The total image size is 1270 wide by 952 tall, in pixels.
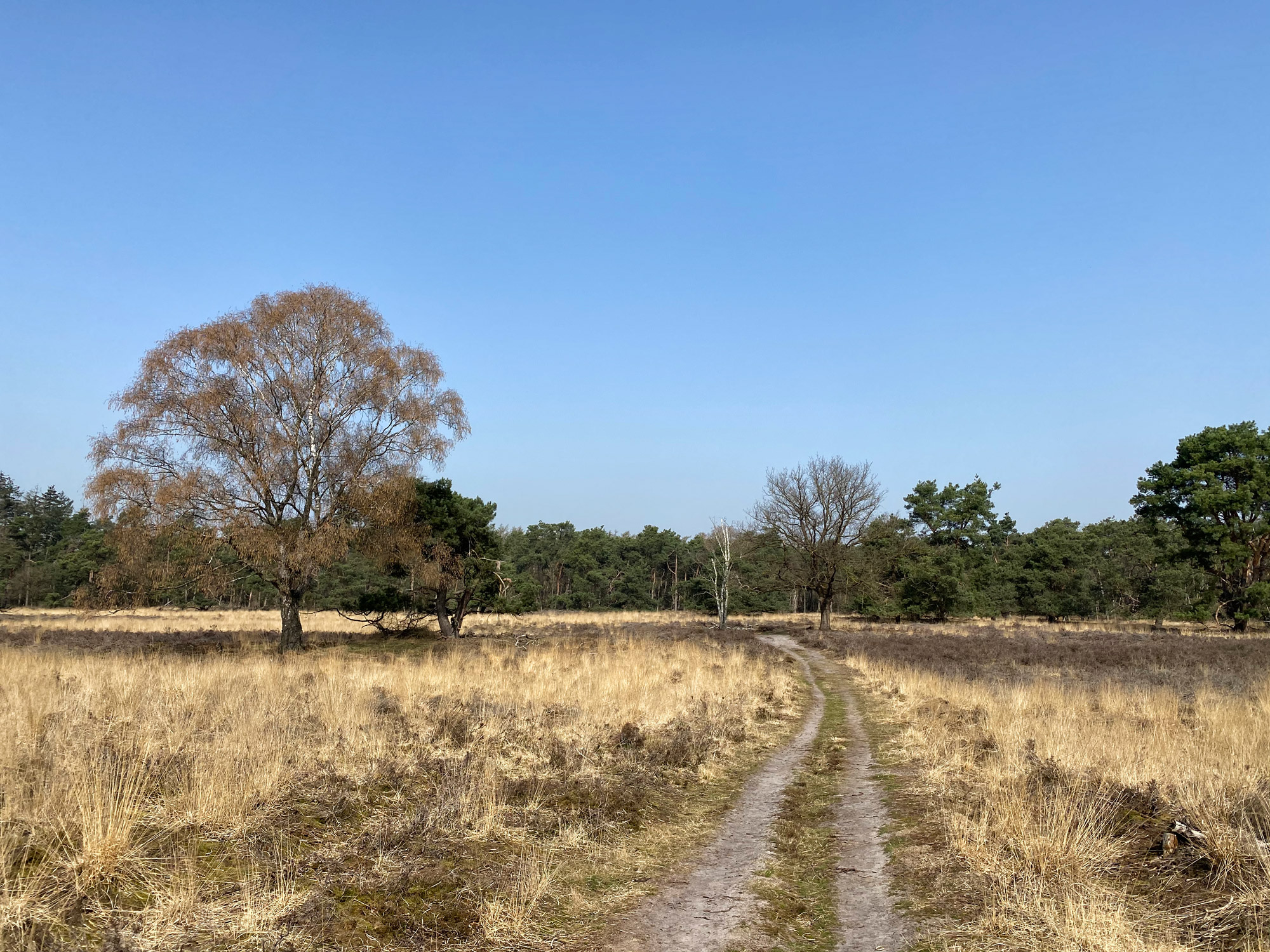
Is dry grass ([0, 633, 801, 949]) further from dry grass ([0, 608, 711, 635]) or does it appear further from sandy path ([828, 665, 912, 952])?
dry grass ([0, 608, 711, 635])

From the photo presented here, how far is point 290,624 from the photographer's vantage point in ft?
76.6

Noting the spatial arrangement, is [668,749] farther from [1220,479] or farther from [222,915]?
[1220,479]

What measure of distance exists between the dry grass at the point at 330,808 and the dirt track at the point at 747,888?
Result: 366 mm

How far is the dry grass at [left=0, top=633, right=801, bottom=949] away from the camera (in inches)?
182

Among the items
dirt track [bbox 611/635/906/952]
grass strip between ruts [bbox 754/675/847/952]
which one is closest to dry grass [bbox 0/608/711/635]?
grass strip between ruts [bbox 754/675/847/952]

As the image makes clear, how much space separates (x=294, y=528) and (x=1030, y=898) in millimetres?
22281

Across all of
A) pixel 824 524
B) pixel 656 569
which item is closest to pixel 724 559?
pixel 824 524

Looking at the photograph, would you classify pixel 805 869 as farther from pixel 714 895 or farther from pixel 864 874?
pixel 714 895

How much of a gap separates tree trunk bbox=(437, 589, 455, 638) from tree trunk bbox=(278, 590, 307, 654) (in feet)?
22.0

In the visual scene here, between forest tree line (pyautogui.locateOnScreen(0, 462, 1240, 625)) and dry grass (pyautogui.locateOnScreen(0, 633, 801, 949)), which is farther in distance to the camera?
forest tree line (pyautogui.locateOnScreen(0, 462, 1240, 625))

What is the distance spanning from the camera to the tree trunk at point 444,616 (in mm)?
30016

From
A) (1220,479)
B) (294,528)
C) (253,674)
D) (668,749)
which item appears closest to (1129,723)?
(668,749)

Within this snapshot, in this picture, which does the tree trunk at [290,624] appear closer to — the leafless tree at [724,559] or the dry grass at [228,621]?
the dry grass at [228,621]

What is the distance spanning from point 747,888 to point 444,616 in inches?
1043
